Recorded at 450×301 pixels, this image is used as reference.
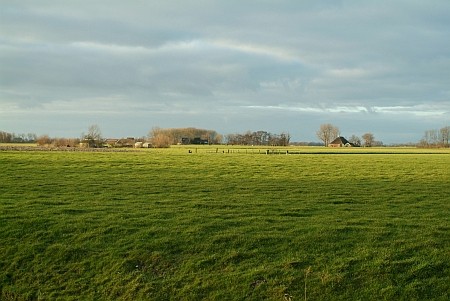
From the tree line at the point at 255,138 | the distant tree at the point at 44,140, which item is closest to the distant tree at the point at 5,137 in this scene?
the distant tree at the point at 44,140

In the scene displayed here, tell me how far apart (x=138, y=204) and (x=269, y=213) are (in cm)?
519

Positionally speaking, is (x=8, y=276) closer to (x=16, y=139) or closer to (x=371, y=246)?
(x=371, y=246)

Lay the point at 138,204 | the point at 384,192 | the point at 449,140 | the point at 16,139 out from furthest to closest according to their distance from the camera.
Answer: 1. the point at 449,140
2. the point at 16,139
3. the point at 384,192
4. the point at 138,204

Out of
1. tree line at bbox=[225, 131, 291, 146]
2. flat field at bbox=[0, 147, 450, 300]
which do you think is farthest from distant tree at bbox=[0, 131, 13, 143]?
flat field at bbox=[0, 147, 450, 300]

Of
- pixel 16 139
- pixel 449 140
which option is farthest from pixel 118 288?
pixel 449 140

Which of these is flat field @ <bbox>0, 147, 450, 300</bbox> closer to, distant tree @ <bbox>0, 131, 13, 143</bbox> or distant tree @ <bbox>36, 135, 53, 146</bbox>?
distant tree @ <bbox>36, 135, 53, 146</bbox>

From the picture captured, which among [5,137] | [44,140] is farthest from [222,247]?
[5,137]

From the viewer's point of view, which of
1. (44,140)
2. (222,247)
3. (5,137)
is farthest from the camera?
(5,137)

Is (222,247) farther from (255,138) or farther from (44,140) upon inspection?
(255,138)

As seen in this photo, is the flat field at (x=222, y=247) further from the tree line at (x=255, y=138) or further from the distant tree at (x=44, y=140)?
the tree line at (x=255, y=138)

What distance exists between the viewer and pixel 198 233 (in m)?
13.3

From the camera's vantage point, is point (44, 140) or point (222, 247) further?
point (44, 140)

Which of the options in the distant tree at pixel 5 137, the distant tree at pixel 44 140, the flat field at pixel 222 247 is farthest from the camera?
the distant tree at pixel 5 137

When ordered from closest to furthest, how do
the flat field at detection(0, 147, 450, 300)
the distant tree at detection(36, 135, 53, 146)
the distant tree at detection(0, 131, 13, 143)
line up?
the flat field at detection(0, 147, 450, 300)
the distant tree at detection(36, 135, 53, 146)
the distant tree at detection(0, 131, 13, 143)
